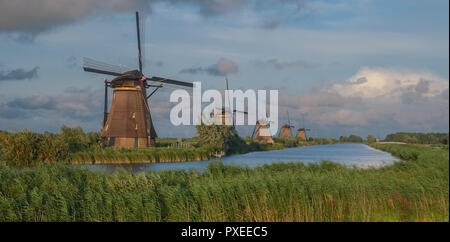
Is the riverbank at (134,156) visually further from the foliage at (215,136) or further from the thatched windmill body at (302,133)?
the thatched windmill body at (302,133)

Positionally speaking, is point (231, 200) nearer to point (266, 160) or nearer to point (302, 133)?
point (266, 160)

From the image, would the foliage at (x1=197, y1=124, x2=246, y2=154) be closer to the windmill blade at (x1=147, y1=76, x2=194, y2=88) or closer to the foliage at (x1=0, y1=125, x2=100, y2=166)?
the windmill blade at (x1=147, y1=76, x2=194, y2=88)

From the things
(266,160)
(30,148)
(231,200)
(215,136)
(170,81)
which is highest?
(170,81)

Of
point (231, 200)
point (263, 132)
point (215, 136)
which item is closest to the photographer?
point (231, 200)

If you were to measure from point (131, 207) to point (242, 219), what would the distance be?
2.27 metres

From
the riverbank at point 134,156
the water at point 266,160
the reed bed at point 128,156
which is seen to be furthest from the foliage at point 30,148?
the water at point 266,160

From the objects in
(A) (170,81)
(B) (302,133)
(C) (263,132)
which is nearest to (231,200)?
(A) (170,81)

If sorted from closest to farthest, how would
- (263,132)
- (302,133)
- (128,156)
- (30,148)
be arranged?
(30,148), (128,156), (263,132), (302,133)

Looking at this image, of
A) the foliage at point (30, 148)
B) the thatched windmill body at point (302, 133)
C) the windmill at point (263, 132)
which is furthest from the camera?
the thatched windmill body at point (302, 133)

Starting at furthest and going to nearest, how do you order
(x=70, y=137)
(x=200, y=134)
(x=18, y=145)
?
(x=200, y=134), (x=70, y=137), (x=18, y=145)

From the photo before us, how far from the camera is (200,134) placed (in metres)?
34.9

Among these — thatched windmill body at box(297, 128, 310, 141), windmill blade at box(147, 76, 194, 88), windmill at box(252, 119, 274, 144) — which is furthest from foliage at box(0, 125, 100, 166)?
thatched windmill body at box(297, 128, 310, 141)

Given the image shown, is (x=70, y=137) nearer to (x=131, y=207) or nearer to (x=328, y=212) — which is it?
(x=131, y=207)
